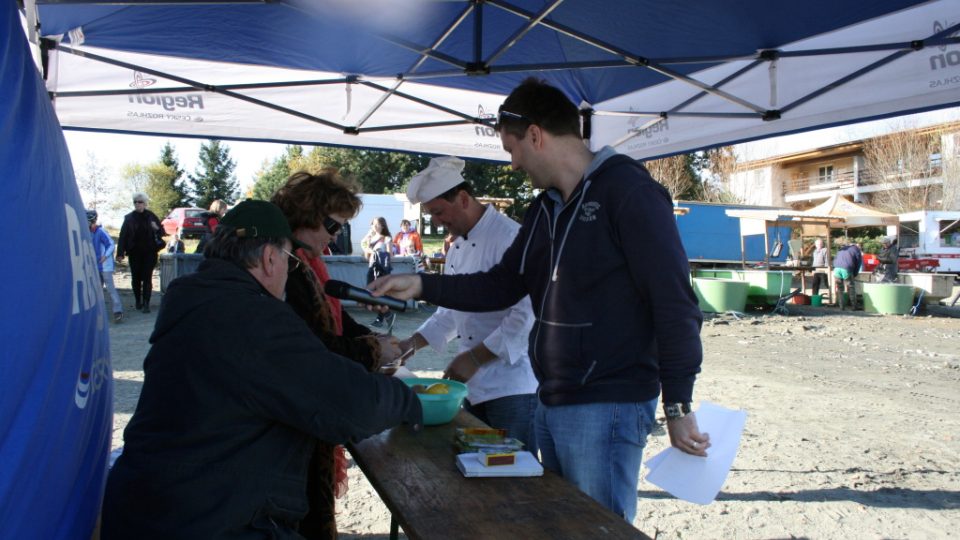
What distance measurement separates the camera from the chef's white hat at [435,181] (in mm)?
2789

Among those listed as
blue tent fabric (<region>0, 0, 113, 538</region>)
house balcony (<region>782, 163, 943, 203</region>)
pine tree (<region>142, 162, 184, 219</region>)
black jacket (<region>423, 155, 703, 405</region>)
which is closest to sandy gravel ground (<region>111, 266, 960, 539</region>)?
Result: black jacket (<region>423, 155, 703, 405</region>)

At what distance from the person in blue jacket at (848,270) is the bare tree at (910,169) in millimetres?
23643

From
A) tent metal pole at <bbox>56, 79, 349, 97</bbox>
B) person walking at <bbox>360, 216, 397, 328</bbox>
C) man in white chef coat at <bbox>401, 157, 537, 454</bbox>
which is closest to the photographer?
man in white chef coat at <bbox>401, 157, 537, 454</bbox>

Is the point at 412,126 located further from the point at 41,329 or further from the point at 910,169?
the point at 910,169

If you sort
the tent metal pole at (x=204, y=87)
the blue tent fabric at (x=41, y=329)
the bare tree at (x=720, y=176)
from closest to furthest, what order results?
the blue tent fabric at (x=41, y=329) < the tent metal pole at (x=204, y=87) < the bare tree at (x=720, y=176)

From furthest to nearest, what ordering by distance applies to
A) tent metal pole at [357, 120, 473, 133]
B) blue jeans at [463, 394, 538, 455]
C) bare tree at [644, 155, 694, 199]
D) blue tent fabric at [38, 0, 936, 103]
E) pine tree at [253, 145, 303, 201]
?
pine tree at [253, 145, 303, 201], bare tree at [644, 155, 694, 199], tent metal pole at [357, 120, 473, 133], blue tent fabric at [38, 0, 936, 103], blue jeans at [463, 394, 538, 455]

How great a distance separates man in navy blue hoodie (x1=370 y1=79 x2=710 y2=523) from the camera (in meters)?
1.67

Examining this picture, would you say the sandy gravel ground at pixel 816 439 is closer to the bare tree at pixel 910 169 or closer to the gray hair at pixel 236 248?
the gray hair at pixel 236 248

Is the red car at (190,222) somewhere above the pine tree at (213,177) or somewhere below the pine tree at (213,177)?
below

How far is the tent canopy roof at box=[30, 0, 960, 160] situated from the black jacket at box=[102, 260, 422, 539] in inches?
77.8

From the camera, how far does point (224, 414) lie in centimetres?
145

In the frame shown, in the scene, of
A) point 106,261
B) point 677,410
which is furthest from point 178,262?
point 677,410

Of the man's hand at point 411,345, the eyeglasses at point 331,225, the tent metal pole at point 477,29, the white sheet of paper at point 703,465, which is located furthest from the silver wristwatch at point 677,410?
the tent metal pole at point 477,29

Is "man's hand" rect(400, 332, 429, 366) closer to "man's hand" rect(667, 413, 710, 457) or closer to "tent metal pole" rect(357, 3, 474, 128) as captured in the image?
"man's hand" rect(667, 413, 710, 457)
